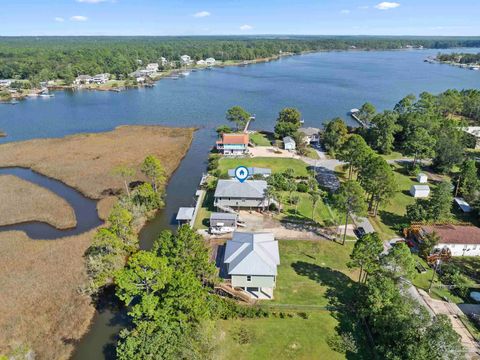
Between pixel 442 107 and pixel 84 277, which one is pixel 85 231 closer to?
pixel 84 277

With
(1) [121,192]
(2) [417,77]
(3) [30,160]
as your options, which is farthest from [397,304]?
(2) [417,77]

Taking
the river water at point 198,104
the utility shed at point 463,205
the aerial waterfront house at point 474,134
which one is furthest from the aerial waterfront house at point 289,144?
the aerial waterfront house at point 474,134

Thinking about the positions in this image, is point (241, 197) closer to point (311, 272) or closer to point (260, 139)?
point (311, 272)

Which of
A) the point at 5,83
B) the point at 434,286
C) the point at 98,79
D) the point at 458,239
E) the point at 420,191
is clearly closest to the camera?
the point at 434,286

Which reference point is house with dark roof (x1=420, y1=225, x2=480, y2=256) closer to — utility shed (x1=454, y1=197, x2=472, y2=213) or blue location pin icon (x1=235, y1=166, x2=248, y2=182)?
utility shed (x1=454, y1=197, x2=472, y2=213)

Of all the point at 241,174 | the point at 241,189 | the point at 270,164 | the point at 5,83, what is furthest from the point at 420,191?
the point at 5,83

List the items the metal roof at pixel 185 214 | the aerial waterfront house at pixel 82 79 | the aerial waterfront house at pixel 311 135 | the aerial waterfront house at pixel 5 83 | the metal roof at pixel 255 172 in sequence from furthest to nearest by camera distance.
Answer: the aerial waterfront house at pixel 82 79, the aerial waterfront house at pixel 5 83, the aerial waterfront house at pixel 311 135, the metal roof at pixel 255 172, the metal roof at pixel 185 214

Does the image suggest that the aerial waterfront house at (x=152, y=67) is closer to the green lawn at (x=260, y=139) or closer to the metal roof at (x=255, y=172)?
the green lawn at (x=260, y=139)
